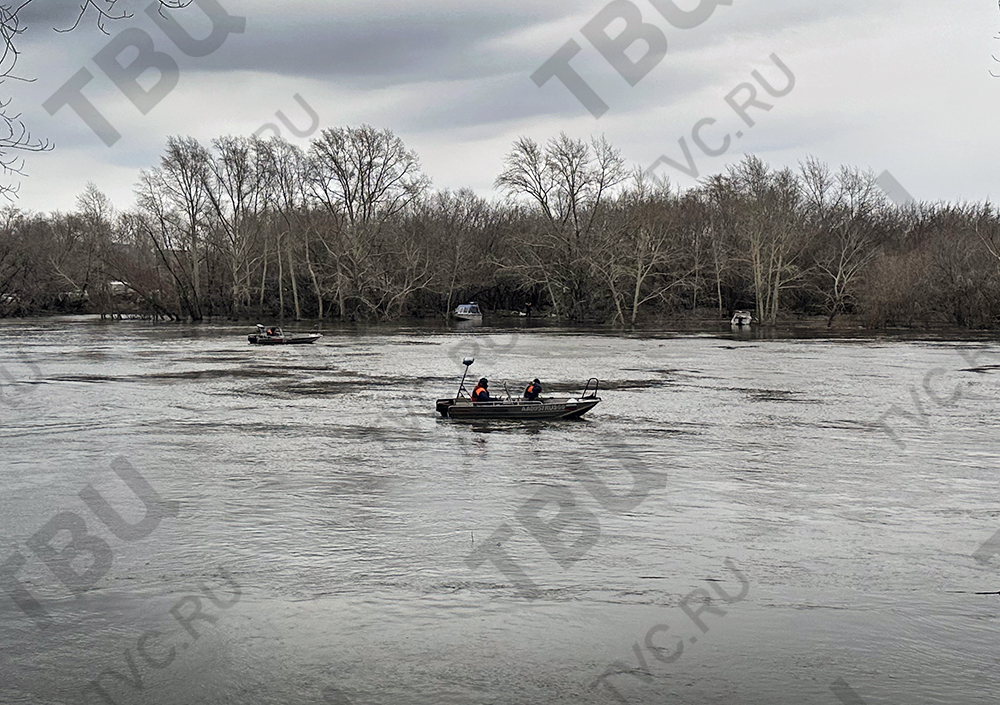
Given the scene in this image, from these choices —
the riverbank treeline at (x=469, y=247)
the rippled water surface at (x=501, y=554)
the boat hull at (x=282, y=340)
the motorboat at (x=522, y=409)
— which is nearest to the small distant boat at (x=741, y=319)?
the riverbank treeline at (x=469, y=247)

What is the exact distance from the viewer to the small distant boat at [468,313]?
8394 cm

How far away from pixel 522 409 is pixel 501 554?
37.2ft

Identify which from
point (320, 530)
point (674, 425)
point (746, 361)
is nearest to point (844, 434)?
point (674, 425)

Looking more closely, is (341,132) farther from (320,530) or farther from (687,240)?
(320,530)

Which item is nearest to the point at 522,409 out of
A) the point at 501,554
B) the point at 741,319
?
the point at 501,554

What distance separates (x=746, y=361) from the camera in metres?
41.4

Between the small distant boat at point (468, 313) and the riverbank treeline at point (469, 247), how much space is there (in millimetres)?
1301

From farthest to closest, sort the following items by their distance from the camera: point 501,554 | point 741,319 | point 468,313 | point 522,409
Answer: point 468,313
point 741,319
point 522,409
point 501,554

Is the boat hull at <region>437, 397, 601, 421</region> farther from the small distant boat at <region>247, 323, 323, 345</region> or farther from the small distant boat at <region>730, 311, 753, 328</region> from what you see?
the small distant boat at <region>730, 311, 753, 328</region>

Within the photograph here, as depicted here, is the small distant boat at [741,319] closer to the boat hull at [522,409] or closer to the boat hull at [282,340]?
the boat hull at [282,340]

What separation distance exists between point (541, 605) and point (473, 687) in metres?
2.12

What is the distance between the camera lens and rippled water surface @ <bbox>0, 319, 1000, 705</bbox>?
892 centimetres

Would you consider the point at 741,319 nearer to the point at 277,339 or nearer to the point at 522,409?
the point at 277,339

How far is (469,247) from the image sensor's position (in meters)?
85.0
